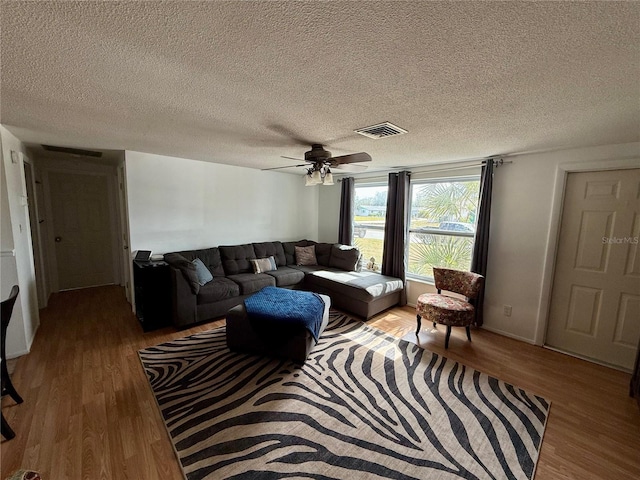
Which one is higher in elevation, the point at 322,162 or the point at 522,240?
the point at 322,162

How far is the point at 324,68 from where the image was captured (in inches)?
51.6

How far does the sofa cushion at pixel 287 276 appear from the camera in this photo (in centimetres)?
411

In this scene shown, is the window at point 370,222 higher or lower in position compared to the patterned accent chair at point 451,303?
higher

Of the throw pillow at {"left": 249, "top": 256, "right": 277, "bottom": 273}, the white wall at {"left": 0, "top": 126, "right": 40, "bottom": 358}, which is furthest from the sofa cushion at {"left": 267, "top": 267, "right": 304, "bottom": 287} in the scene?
the white wall at {"left": 0, "top": 126, "right": 40, "bottom": 358}

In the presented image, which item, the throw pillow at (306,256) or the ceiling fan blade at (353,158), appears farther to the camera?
the throw pillow at (306,256)

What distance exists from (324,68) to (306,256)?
386 cm

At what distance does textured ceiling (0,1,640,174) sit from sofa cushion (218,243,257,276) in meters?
2.20

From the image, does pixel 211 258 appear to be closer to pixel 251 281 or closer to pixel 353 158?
pixel 251 281

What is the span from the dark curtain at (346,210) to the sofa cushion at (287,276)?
1230 millimetres

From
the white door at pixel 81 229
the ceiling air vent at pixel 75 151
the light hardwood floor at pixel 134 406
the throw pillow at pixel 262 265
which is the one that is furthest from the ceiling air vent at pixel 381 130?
the white door at pixel 81 229

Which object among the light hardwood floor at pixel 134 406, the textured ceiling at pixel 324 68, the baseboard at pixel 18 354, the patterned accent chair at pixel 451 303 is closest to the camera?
the textured ceiling at pixel 324 68

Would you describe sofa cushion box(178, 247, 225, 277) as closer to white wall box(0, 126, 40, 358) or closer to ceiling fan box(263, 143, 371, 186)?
white wall box(0, 126, 40, 358)

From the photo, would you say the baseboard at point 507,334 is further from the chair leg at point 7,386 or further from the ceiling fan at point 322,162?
the chair leg at point 7,386

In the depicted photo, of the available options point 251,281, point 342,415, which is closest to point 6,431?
point 342,415
